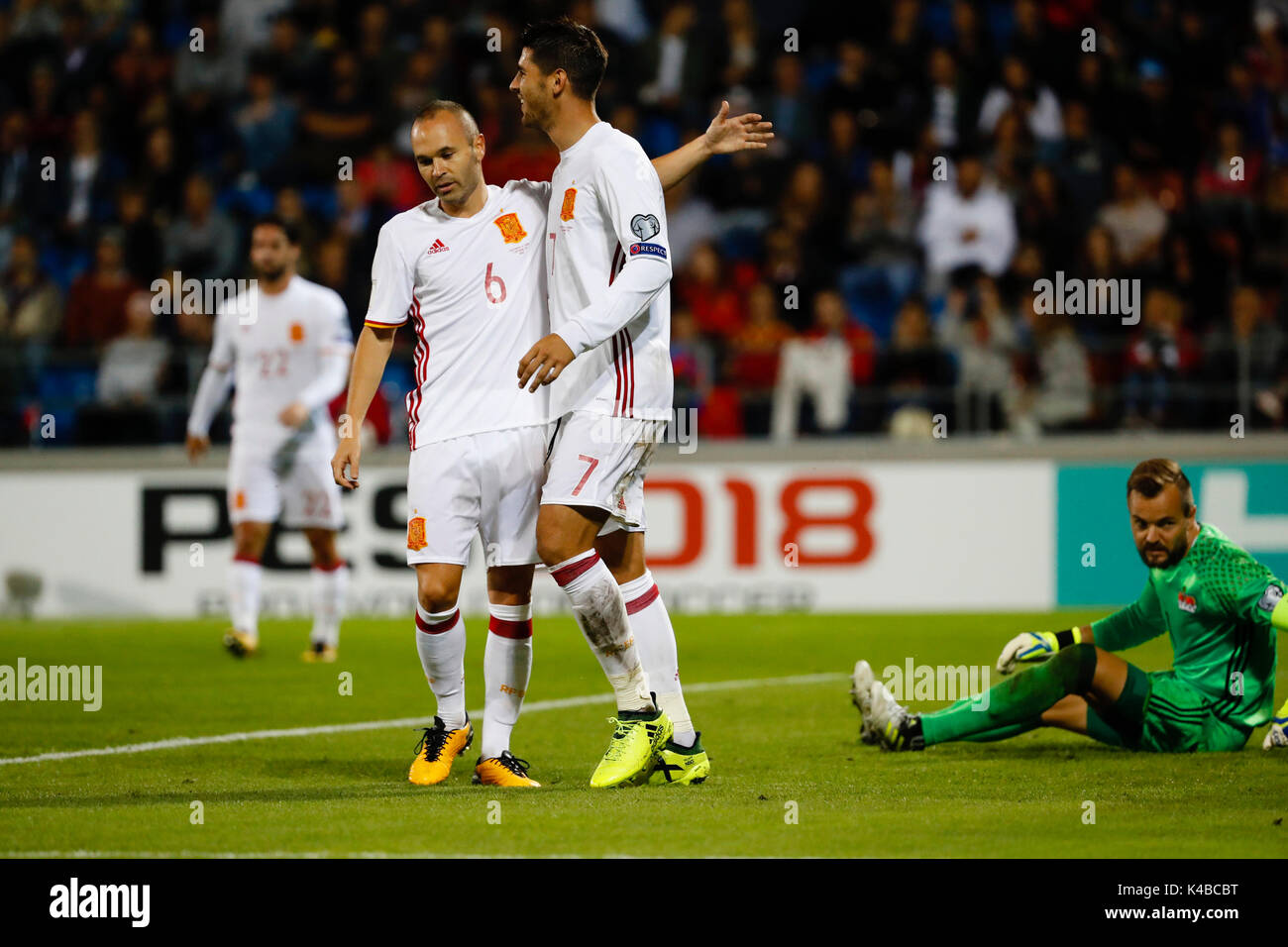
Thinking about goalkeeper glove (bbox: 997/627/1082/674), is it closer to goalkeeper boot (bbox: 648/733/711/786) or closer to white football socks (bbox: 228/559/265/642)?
goalkeeper boot (bbox: 648/733/711/786)

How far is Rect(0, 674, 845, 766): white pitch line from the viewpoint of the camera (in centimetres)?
683

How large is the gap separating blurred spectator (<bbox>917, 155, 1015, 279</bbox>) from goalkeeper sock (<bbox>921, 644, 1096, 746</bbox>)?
345 inches

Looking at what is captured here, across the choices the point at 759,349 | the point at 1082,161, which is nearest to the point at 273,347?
the point at 759,349

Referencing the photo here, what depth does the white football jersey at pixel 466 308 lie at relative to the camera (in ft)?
19.5

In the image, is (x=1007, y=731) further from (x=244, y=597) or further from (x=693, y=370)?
(x=693, y=370)

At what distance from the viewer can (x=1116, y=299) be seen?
1417cm

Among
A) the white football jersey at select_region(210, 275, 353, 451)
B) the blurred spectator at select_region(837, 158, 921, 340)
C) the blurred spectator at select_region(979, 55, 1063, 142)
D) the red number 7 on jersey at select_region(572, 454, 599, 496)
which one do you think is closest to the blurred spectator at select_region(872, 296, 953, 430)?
the blurred spectator at select_region(837, 158, 921, 340)

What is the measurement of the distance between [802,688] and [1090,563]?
467 cm

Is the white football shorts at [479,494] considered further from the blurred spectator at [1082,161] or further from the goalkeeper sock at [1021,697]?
the blurred spectator at [1082,161]

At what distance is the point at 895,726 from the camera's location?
6.57 meters

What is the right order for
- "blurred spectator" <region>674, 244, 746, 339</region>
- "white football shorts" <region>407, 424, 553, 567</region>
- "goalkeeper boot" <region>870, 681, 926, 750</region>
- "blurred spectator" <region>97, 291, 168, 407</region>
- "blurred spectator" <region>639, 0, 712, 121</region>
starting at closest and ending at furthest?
"white football shorts" <region>407, 424, 553, 567</region>
"goalkeeper boot" <region>870, 681, 926, 750</region>
"blurred spectator" <region>97, 291, 168, 407</region>
"blurred spectator" <region>674, 244, 746, 339</region>
"blurred spectator" <region>639, 0, 712, 121</region>

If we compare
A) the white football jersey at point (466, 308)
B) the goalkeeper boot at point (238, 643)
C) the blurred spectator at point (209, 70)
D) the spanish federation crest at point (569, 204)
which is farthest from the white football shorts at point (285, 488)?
the blurred spectator at point (209, 70)

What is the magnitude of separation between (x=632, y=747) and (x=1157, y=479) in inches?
83.2
